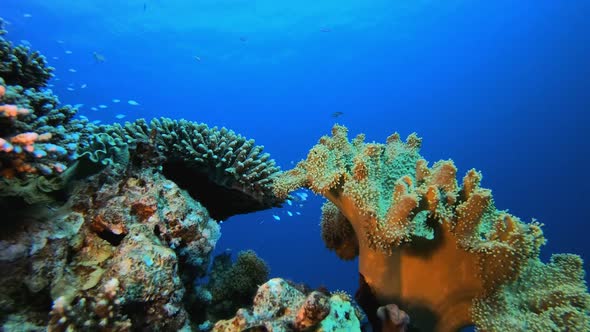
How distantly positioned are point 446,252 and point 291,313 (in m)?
1.63

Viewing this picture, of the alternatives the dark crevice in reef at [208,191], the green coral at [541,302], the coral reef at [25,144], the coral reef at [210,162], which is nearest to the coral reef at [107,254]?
the coral reef at [25,144]

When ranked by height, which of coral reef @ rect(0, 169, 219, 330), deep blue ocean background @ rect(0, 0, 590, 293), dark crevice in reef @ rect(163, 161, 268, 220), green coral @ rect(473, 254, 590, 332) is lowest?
coral reef @ rect(0, 169, 219, 330)

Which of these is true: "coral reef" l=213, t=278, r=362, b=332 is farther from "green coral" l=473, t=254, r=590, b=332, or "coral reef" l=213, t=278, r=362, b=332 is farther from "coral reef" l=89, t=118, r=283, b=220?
"coral reef" l=89, t=118, r=283, b=220

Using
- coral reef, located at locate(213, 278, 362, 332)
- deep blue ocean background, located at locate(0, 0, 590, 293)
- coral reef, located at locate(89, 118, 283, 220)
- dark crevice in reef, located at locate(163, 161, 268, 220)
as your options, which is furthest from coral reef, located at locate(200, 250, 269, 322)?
deep blue ocean background, located at locate(0, 0, 590, 293)

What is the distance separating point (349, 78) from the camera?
84.1m

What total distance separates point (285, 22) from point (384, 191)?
169ft

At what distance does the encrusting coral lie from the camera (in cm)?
281

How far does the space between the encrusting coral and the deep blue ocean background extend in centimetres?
4013

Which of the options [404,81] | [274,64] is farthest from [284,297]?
[404,81]

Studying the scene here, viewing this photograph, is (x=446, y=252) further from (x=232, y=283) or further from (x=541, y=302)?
(x=232, y=283)

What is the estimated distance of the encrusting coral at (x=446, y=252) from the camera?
9.21 ft

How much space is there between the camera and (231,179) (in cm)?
429

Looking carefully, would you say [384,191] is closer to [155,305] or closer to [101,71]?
[155,305]

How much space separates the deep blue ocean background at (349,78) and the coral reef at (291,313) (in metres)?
40.7
